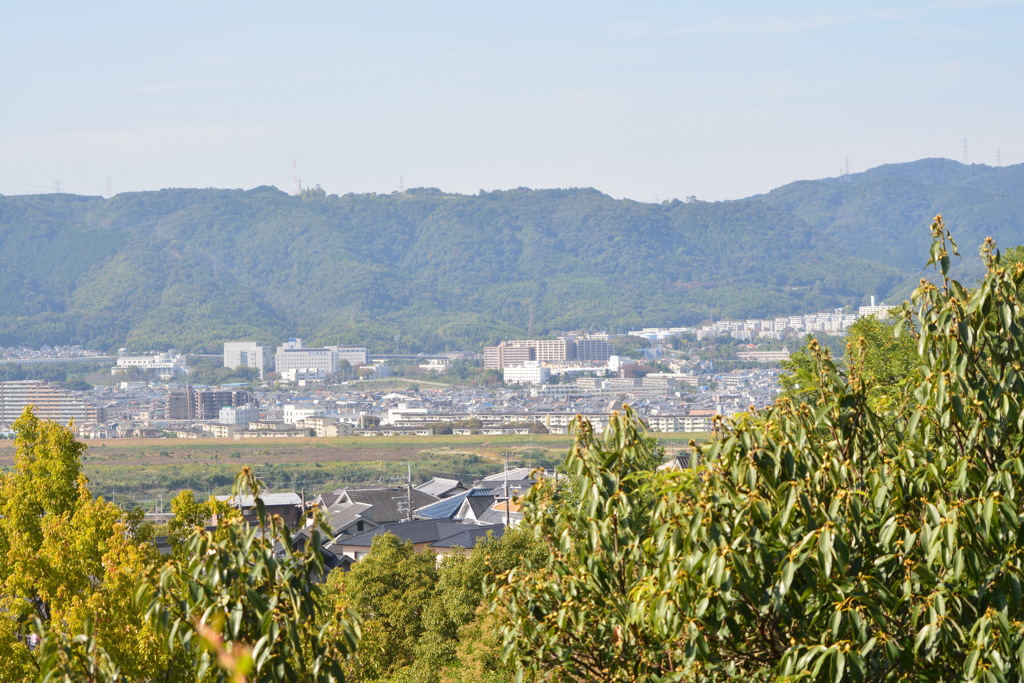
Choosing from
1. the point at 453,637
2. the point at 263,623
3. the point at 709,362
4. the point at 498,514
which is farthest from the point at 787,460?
the point at 709,362

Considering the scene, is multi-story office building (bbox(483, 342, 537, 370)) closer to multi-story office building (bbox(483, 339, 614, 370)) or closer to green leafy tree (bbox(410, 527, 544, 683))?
multi-story office building (bbox(483, 339, 614, 370))

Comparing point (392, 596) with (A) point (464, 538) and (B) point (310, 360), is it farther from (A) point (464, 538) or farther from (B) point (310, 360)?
(B) point (310, 360)

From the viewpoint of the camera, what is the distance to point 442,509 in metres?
31.0

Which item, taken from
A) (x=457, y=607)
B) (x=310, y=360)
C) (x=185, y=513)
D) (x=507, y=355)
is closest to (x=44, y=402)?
(x=310, y=360)

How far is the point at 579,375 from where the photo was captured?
12381 centimetres

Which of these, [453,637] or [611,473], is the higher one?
[611,473]

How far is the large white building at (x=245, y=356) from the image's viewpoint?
131750 millimetres

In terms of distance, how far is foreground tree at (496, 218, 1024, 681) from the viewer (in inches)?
138

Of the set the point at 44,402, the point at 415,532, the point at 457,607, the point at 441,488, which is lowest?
the point at 44,402

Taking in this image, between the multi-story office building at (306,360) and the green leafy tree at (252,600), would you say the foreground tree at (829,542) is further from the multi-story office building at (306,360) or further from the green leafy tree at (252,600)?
the multi-story office building at (306,360)

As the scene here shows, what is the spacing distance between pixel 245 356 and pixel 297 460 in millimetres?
71404

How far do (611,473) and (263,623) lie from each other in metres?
1.42

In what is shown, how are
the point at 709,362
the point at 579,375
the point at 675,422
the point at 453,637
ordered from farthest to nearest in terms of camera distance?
the point at 709,362, the point at 579,375, the point at 675,422, the point at 453,637

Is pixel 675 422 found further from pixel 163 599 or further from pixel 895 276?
pixel 895 276
